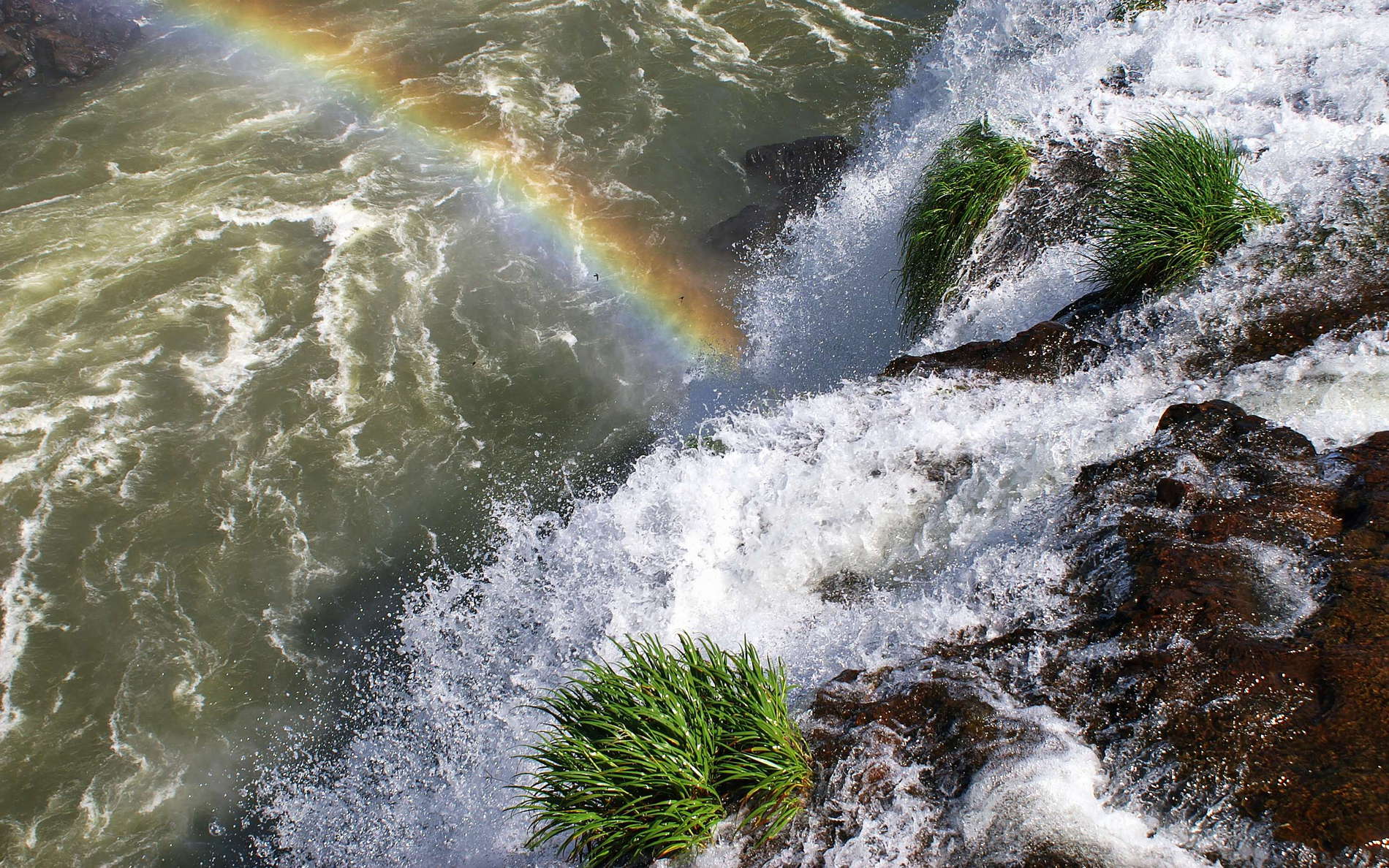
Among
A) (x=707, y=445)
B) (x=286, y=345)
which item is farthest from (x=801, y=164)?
(x=286, y=345)

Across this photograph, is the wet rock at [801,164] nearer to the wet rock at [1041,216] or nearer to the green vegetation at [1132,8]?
the green vegetation at [1132,8]

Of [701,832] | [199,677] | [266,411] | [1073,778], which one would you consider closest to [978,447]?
[1073,778]

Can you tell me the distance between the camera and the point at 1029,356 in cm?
810

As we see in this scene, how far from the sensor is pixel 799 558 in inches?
293

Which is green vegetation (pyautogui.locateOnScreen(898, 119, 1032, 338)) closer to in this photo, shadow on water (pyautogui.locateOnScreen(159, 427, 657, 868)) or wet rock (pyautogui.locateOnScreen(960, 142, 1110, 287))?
wet rock (pyautogui.locateOnScreen(960, 142, 1110, 287))

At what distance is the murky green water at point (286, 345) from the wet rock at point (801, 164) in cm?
67

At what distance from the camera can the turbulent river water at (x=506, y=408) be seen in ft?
22.9

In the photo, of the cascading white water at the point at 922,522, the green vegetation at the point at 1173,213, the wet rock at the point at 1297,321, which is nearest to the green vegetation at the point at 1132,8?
the cascading white water at the point at 922,522

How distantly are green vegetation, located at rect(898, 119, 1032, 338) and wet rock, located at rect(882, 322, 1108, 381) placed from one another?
173 centimetres

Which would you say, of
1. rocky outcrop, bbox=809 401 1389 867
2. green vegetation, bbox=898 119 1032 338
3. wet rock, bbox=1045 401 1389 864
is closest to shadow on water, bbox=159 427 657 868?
green vegetation, bbox=898 119 1032 338

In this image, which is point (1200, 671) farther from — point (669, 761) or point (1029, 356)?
point (1029, 356)

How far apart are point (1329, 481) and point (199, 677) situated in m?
10.8

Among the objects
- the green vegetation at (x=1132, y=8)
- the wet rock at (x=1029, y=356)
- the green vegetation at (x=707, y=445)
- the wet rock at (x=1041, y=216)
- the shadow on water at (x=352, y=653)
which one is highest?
the green vegetation at (x=1132, y=8)

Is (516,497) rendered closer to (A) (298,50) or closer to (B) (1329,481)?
(B) (1329,481)
